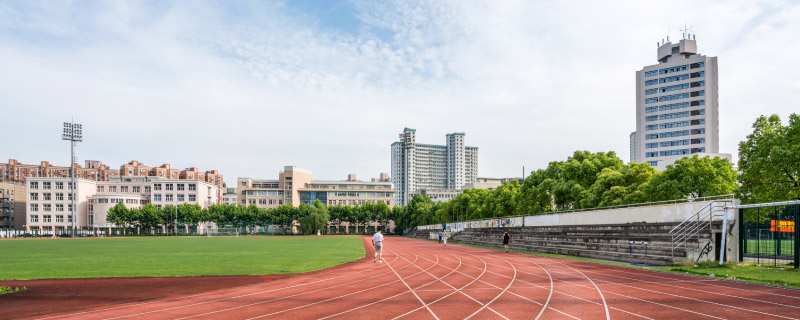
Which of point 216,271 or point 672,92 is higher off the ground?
point 672,92

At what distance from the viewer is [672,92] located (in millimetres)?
109812

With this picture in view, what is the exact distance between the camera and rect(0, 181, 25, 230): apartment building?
124938 millimetres

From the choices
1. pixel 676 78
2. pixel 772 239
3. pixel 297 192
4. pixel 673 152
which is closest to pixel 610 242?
pixel 772 239

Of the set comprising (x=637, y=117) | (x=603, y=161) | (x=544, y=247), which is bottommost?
(x=544, y=247)

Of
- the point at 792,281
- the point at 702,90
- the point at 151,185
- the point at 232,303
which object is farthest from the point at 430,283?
the point at 151,185

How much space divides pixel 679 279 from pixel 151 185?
13244 cm

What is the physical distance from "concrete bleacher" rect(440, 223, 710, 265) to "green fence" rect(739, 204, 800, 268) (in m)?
1.88

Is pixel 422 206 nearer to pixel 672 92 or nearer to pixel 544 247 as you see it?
pixel 672 92

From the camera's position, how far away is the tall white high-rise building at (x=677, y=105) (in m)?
106

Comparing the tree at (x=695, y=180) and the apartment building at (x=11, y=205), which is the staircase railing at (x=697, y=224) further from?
the apartment building at (x=11, y=205)

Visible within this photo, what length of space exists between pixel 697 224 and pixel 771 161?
8.80 m

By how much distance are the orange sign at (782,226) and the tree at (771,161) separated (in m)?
7.26

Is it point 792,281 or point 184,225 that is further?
point 184,225

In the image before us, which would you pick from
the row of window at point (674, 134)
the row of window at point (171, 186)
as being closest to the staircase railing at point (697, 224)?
the row of window at point (674, 134)
